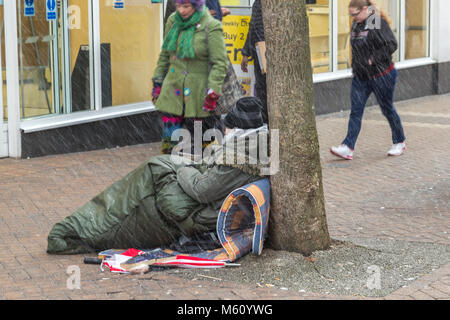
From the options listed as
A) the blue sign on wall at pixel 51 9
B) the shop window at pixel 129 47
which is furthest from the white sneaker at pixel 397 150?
the blue sign on wall at pixel 51 9

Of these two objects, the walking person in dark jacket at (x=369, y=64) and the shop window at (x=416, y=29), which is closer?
the walking person in dark jacket at (x=369, y=64)

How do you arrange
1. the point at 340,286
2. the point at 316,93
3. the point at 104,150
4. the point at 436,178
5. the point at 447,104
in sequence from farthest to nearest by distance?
the point at 447,104 → the point at 316,93 → the point at 104,150 → the point at 436,178 → the point at 340,286

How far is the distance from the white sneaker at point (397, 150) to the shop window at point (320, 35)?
4030 mm

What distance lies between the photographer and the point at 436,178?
938 centimetres

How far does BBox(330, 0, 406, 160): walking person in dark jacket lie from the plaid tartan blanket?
461 centimetres

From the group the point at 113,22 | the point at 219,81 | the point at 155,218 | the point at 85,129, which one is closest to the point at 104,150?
the point at 85,129

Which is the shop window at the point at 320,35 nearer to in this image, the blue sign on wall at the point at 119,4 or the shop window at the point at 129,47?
the shop window at the point at 129,47

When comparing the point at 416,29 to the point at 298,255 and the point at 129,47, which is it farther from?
the point at 298,255

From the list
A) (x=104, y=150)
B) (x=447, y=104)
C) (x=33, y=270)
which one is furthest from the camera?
(x=447, y=104)

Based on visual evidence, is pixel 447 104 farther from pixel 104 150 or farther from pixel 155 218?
pixel 155 218

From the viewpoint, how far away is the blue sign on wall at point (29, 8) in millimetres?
10188

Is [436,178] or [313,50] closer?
[436,178]

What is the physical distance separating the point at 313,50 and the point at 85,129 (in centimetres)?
521

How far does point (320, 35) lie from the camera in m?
14.8
